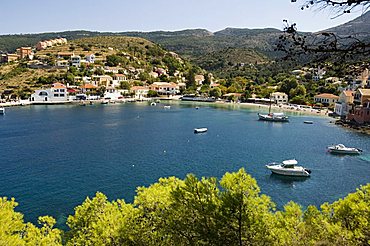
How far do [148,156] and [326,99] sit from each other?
50572mm

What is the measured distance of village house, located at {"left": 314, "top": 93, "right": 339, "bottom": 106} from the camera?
67544mm

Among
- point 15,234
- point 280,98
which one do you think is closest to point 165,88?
point 280,98

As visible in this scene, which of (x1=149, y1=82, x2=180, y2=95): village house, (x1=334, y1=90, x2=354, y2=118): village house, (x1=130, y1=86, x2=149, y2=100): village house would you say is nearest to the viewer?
(x1=334, y1=90, x2=354, y2=118): village house

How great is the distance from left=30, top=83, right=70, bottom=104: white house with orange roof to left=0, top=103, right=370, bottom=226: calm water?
71.9ft

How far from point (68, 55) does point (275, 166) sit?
86783 mm

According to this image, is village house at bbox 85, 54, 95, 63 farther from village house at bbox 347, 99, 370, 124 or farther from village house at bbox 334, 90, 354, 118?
village house at bbox 347, 99, 370, 124

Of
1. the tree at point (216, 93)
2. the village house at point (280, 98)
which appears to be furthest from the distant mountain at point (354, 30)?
the tree at point (216, 93)

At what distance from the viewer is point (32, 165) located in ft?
90.1

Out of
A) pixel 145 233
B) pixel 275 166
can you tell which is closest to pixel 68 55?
pixel 275 166

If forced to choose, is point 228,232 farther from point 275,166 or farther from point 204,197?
point 275,166

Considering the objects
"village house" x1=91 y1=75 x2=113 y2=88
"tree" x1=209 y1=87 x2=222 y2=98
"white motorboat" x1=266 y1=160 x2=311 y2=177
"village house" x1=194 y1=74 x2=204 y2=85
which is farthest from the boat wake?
"village house" x1=194 y1=74 x2=204 y2=85

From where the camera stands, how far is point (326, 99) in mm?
69062

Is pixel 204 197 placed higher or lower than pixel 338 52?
lower

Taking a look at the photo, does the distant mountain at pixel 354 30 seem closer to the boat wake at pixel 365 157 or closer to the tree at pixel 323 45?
the tree at pixel 323 45
